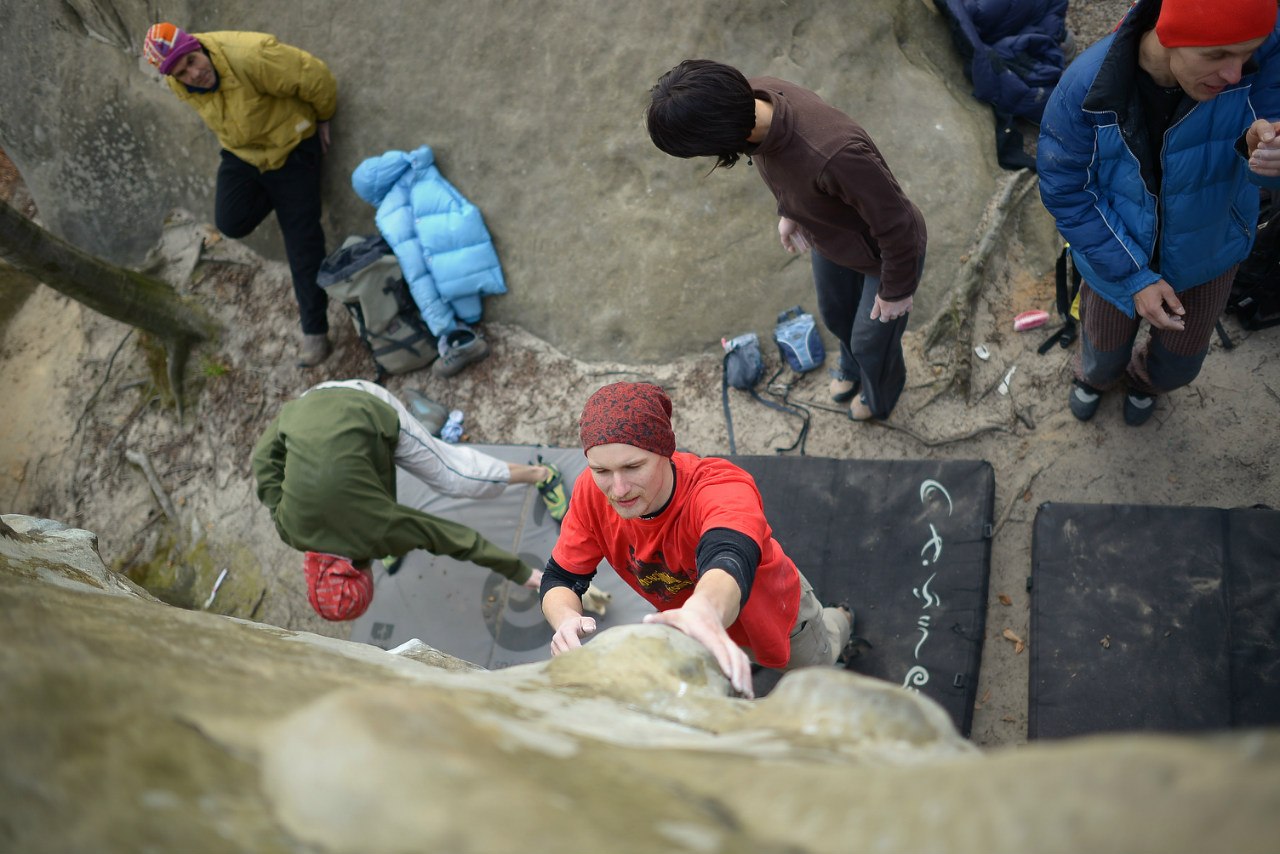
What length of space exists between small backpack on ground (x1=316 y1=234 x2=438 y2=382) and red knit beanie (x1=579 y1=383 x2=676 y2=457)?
4232 millimetres

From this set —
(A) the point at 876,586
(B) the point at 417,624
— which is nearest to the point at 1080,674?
(A) the point at 876,586

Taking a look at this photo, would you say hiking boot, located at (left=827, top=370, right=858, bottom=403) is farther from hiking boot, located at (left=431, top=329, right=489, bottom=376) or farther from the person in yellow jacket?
the person in yellow jacket

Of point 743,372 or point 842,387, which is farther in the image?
point 743,372

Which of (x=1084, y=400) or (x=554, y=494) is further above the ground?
(x=554, y=494)

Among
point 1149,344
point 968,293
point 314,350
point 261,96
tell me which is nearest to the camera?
point 1149,344

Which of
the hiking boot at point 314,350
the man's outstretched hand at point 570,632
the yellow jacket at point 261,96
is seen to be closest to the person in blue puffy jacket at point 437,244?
the yellow jacket at point 261,96

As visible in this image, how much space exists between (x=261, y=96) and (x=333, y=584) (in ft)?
12.3

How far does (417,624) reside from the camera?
5305 mm

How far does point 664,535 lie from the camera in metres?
2.71

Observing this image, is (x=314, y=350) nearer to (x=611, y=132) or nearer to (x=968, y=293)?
(x=611, y=132)

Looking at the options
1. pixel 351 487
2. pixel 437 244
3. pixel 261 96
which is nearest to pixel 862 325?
pixel 351 487

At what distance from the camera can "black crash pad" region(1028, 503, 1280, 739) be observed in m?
3.48

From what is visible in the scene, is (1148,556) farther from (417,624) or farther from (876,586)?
(417,624)

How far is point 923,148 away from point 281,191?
484 cm
